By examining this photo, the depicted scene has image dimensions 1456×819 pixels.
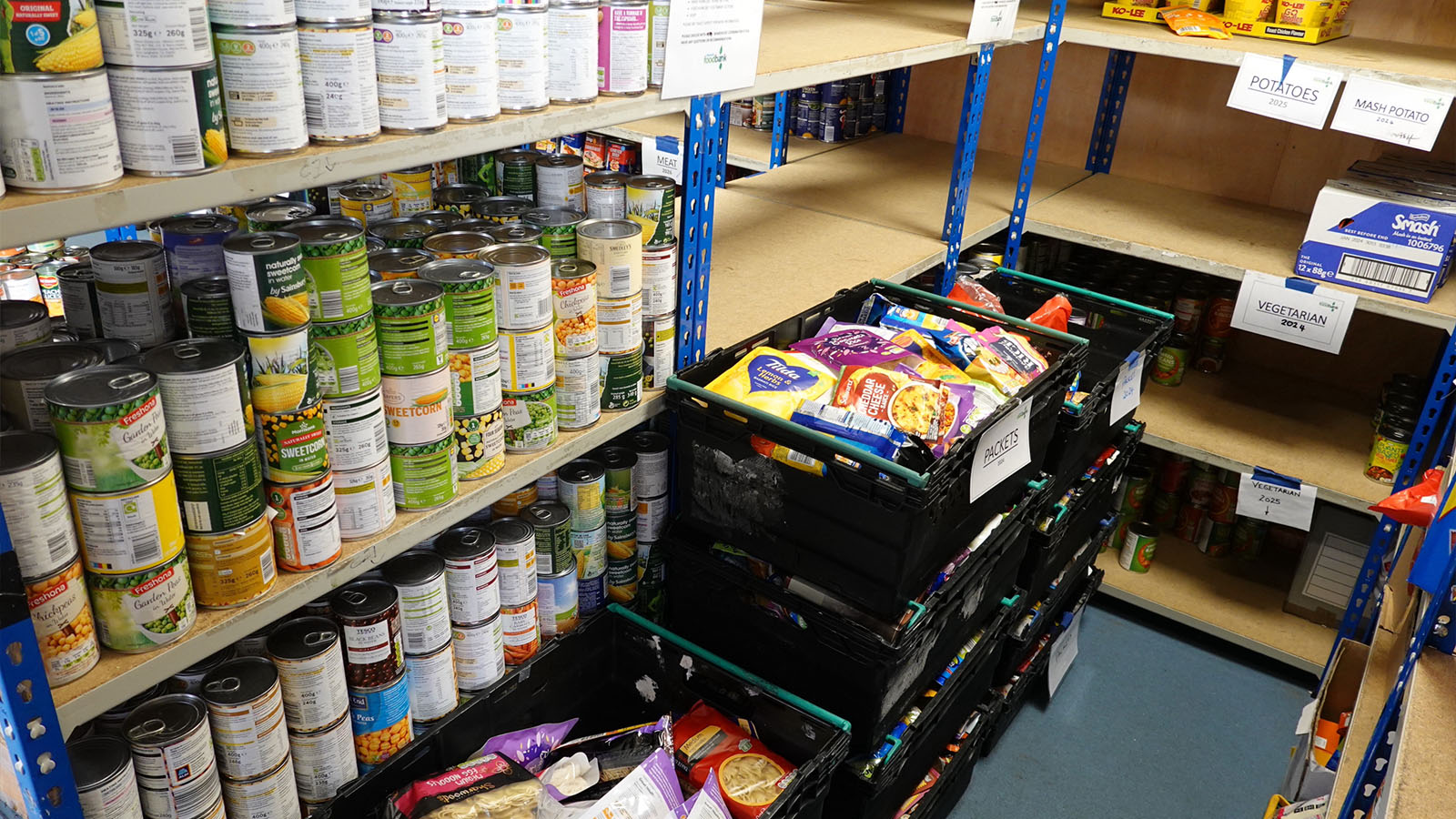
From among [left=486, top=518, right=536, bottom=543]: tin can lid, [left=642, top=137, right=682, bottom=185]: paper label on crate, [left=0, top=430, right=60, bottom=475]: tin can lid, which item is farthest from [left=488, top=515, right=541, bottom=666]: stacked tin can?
[left=642, top=137, right=682, bottom=185]: paper label on crate

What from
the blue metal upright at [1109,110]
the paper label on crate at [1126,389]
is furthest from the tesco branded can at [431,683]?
the blue metal upright at [1109,110]

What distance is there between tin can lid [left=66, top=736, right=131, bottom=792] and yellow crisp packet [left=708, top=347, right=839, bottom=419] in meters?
0.90

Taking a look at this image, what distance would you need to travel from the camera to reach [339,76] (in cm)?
95

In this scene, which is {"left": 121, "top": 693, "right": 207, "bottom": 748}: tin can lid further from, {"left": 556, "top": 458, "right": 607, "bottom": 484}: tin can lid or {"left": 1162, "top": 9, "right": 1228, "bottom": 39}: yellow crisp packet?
{"left": 1162, "top": 9, "right": 1228, "bottom": 39}: yellow crisp packet

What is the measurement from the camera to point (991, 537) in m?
1.82

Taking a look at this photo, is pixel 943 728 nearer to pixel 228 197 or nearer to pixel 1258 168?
pixel 228 197

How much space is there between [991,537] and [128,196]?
1.48 m

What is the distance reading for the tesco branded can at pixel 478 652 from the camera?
143cm

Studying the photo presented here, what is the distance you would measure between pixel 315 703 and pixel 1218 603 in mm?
2537

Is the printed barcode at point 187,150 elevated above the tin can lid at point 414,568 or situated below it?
above

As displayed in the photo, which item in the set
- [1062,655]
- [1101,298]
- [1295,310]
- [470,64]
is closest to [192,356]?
[470,64]

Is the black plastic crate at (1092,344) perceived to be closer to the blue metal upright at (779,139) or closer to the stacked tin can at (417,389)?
the blue metal upright at (779,139)

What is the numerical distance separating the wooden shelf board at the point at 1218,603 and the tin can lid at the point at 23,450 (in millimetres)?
2733

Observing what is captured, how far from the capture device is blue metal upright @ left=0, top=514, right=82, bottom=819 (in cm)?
82
